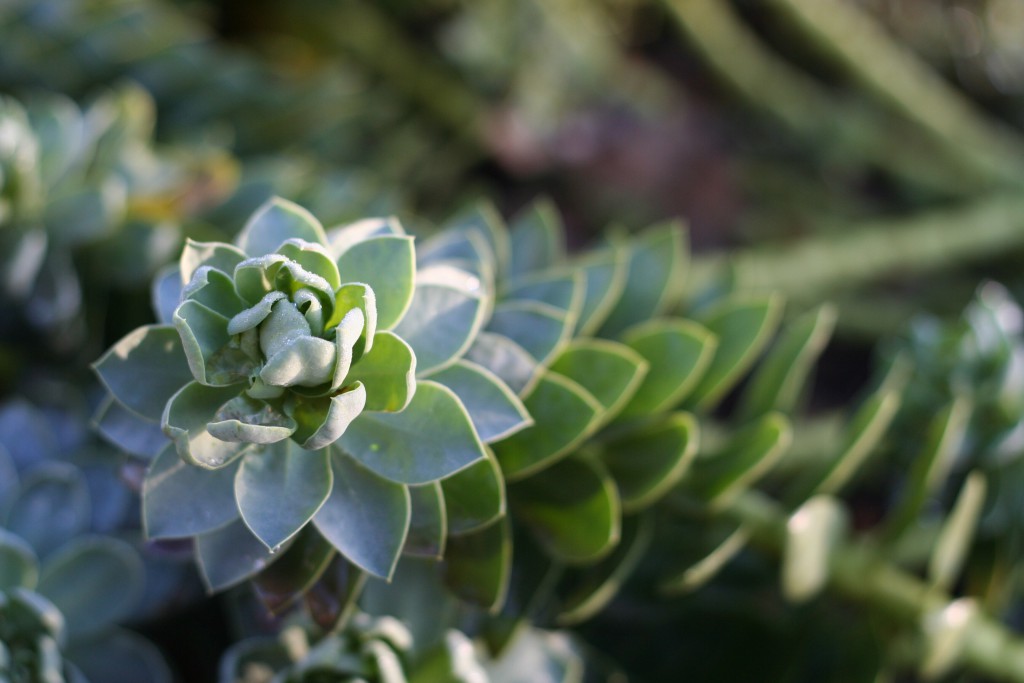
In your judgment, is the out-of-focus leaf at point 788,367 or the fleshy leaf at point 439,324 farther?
the out-of-focus leaf at point 788,367

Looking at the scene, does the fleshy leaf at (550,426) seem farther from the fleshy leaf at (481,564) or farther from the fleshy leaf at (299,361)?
the fleshy leaf at (299,361)

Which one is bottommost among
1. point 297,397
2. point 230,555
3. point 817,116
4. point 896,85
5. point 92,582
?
point 92,582

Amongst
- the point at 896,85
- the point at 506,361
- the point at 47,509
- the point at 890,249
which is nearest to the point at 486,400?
the point at 506,361

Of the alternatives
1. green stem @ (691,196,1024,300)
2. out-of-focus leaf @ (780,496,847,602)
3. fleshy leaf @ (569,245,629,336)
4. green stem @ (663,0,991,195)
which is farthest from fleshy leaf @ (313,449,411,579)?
green stem @ (663,0,991,195)

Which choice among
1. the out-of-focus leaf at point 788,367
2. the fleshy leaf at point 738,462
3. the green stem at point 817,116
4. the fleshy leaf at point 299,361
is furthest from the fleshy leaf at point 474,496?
the green stem at point 817,116

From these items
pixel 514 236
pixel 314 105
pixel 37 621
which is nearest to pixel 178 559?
pixel 37 621

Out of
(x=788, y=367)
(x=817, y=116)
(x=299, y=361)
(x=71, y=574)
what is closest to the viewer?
(x=299, y=361)

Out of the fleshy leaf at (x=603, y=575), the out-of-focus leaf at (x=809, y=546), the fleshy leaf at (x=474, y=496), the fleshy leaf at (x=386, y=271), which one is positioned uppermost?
the fleshy leaf at (x=386, y=271)

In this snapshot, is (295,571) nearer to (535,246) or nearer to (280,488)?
(280,488)
